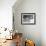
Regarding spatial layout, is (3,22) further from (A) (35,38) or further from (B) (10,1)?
(A) (35,38)

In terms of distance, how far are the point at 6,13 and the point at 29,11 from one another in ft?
5.31

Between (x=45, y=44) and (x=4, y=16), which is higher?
(x=4, y=16)

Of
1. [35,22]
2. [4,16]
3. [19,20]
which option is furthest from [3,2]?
[35,22]

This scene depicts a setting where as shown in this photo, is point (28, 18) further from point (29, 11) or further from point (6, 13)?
point (6, 13)

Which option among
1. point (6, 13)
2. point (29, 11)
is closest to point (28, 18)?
point (29, 11)

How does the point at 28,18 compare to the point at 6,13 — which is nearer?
the point at 6,13

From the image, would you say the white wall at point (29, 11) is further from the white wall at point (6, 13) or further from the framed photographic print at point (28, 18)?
the white wall at point (6, 13)

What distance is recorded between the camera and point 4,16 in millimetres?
4469

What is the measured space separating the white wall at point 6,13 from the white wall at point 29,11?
1240 mm

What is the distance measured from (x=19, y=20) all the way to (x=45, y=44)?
1732mm

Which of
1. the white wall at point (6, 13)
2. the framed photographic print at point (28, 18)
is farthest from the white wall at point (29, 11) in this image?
the white wall at point (6, 13)

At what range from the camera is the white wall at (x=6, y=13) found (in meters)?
4.39

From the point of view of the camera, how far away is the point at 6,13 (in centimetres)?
445

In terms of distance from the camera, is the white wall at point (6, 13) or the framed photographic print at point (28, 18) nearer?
the white wall at point (6, 13)
